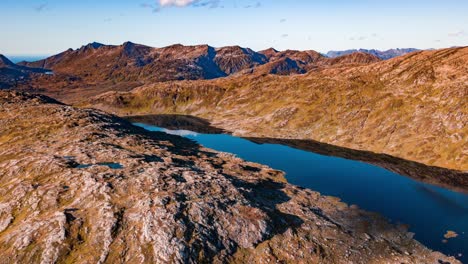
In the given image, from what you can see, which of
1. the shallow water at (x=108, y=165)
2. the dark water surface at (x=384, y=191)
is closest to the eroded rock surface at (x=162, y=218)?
the shallow water at (x=108, y=165)

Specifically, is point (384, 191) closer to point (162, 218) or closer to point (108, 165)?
point (162, 218)

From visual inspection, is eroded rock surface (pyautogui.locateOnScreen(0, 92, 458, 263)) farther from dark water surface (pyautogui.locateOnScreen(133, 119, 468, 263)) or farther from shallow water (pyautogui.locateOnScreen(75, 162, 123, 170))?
dark water surface (pyautogui.locateOnScreen(133, 119, 468, 263))

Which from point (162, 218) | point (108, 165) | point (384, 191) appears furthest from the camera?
point (384, 191)

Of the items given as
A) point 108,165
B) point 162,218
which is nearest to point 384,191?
point 162,218

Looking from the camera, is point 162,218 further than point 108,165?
No

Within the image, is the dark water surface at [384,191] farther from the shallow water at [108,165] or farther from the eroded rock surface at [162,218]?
the shallow water at [108,165]

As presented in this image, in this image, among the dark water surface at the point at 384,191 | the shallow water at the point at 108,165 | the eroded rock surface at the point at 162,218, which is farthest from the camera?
the shallow water at the point at 108,165

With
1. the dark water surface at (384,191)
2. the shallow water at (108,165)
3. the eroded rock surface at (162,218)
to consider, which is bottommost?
Answer: the dark water surface at (384,191)
